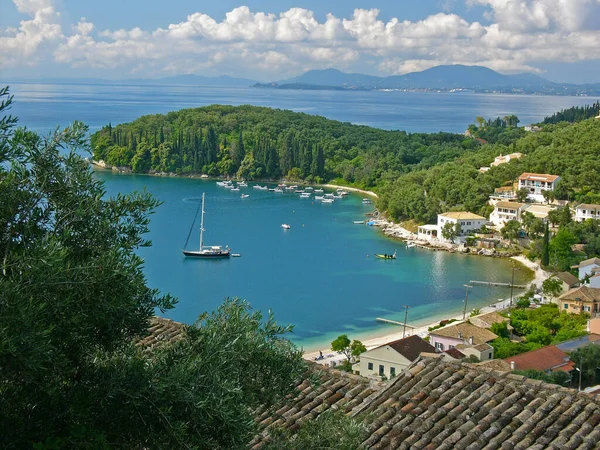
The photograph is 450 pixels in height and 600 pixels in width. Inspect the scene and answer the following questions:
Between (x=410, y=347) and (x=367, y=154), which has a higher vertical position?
(x=367, y=154)

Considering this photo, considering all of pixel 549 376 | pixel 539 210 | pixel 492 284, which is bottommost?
pixel 492 284

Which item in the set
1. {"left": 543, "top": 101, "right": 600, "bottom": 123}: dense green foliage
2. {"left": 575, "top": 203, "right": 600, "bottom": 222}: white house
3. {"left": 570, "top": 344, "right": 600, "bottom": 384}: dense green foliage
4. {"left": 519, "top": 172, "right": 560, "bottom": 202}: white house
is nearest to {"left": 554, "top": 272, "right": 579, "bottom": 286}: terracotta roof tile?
{"left": 575, "top": 203, "right": 600, "bottom": 222}: white house

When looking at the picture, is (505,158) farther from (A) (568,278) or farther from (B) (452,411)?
(B) (452,411)

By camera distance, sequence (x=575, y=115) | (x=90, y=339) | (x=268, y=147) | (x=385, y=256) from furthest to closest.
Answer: (x=575, y=115) < (x=268, y=147) < (x=385, y=256) < (x=90, y=339)

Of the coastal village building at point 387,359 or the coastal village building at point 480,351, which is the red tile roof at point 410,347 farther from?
the coastal village building at point 480,351

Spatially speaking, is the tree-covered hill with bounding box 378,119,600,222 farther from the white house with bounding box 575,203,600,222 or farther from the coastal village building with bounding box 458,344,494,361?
the coastal village building with bounding box 458,344,494,361

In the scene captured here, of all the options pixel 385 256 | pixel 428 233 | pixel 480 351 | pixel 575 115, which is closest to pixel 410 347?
pixel 480 351
